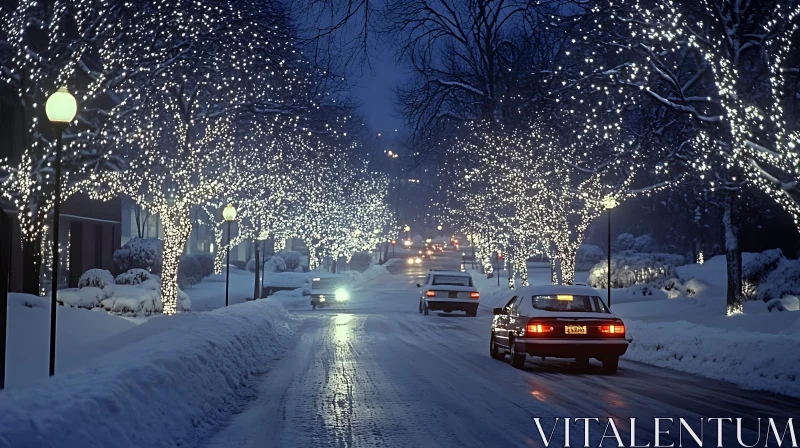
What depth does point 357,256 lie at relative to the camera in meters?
89.7

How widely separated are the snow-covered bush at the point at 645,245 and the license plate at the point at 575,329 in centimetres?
5001

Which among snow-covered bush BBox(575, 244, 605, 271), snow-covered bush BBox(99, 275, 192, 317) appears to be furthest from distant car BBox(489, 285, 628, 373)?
snow-covered bush BBox(575, 244, 605, 271)

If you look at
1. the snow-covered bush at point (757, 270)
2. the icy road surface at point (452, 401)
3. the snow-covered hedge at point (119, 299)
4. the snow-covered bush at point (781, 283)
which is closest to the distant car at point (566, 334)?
the icy road surface at point (452, 401)

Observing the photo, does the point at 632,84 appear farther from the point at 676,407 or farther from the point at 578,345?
the point at 676,407

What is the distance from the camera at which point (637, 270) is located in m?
43.3

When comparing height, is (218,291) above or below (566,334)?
below

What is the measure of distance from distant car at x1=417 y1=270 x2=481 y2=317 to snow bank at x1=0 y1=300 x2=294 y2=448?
1849 cm

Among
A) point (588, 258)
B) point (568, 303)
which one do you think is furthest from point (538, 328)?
point (588, 258)

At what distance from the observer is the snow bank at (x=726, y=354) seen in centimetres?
1348

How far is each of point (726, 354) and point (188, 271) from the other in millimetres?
41270

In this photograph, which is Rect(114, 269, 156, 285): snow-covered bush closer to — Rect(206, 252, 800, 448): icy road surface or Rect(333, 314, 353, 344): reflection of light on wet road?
Rect(333, 314, 353, 344): reflection of light on wet road

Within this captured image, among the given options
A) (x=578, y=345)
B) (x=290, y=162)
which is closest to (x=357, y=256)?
(x=290, y=162)

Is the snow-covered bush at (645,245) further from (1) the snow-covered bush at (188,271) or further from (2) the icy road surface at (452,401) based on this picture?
(2) the icy road surface at (452,401)

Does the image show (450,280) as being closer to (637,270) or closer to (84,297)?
(637,270)
